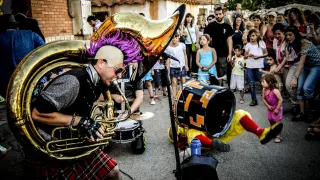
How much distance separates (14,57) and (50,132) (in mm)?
2101

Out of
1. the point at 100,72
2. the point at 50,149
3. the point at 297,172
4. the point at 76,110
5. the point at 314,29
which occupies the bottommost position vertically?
the point at 297,172

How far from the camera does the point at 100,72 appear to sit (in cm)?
219

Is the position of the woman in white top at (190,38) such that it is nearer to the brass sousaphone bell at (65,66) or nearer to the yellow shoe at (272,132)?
the yellow shoe at (272,132)

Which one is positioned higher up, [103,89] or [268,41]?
[268,41]

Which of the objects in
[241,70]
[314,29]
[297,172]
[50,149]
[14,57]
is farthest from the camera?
[241,70]

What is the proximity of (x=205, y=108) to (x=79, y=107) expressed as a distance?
1.82m

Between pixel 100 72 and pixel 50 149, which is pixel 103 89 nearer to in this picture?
pixel 100 72

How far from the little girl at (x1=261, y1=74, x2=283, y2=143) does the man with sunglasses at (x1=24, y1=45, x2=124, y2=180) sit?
9.43ft

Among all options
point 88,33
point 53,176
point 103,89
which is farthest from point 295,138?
point 88,33

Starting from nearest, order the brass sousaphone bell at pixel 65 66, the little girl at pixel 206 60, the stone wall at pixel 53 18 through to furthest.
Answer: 1. the brass sousaphone bell at pixel 65 66
2. the little girl at pixel 206 60
3. the stone wall at pixel 53 18

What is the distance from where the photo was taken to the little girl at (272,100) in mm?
4254

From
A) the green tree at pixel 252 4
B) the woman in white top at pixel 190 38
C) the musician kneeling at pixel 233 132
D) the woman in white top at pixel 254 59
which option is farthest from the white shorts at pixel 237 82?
the green tree at pixel 252 4

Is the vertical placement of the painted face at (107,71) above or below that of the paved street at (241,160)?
above

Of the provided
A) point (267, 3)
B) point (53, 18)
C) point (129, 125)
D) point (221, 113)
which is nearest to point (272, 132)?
point (221, 113)
